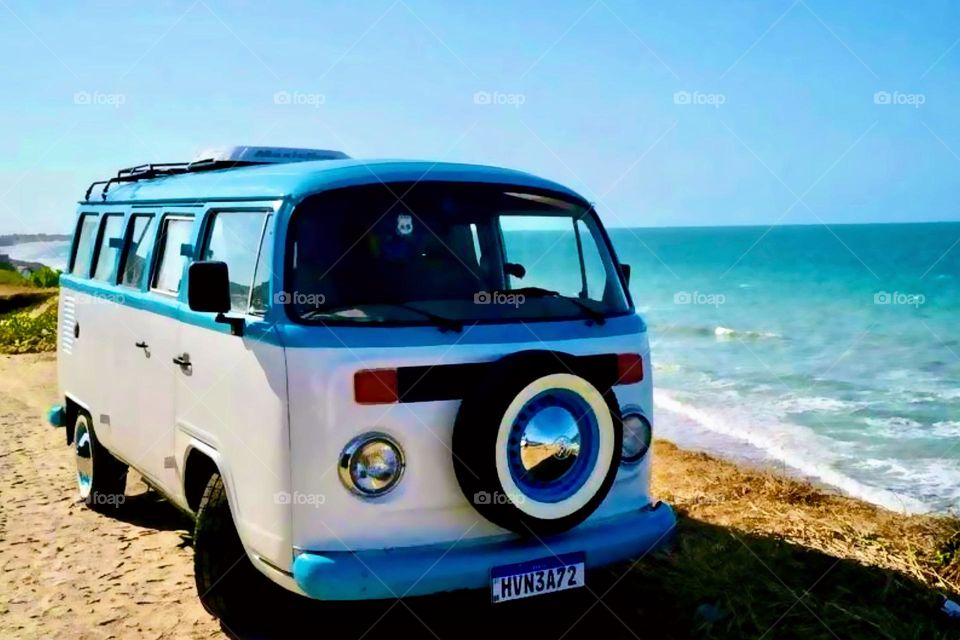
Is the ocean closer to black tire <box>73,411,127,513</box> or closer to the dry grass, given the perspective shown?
the dry grass

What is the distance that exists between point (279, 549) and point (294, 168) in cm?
193

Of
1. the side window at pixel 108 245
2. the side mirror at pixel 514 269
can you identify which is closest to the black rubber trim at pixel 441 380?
the side mirror at pixel 514 269

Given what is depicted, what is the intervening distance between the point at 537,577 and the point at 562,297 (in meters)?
1.39

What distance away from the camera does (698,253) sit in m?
99.0

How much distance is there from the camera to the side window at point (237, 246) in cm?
442

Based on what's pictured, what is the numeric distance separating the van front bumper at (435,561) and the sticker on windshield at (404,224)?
1.50m

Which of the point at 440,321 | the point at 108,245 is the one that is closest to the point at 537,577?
the point at 440,321

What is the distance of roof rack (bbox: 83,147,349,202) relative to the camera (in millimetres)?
6289

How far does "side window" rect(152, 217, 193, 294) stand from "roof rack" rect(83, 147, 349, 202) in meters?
0.83

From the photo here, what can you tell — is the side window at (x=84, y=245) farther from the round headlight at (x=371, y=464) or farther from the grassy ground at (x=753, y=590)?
the round headlight at (x=371, y=464)

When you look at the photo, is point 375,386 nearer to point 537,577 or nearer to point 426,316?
point 426,316

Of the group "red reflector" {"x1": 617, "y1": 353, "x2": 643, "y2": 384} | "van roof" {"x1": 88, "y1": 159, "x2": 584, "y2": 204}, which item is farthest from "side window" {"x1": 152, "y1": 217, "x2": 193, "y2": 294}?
"red reflector" {"x1": 617, "y1": 353, "x2": 643, "y2": 384}

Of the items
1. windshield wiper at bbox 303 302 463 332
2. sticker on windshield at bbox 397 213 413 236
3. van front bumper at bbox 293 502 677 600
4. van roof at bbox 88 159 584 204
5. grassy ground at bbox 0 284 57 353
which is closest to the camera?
van front bumper at bbox 293 502 677 600

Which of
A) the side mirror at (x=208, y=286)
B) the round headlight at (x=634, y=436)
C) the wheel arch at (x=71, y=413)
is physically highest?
the side mirror at (x=208, y=286)
